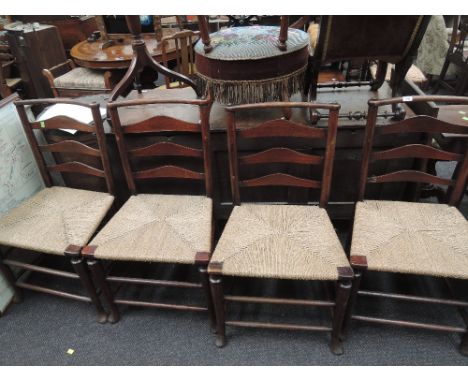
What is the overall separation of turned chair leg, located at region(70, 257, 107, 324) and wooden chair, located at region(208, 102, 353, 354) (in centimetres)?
53

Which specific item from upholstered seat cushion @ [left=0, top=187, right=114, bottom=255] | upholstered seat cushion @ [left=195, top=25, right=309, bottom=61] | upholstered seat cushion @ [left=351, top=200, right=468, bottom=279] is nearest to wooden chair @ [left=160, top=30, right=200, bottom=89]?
upholstered seat cushion @ [left=195, top=25, right=309, bottom=61]

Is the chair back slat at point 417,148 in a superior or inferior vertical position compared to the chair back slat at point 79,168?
superior

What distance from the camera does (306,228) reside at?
132cm

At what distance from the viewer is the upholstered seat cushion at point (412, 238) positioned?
1144 millimetres

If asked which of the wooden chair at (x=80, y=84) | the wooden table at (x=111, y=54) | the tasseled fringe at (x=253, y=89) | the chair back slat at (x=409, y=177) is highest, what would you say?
the tasseled fringe at (x=253, y=89)

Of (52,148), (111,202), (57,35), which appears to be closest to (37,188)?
(52,148)

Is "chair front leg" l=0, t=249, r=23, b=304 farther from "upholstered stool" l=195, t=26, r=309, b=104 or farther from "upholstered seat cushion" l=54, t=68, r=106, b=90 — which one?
"upholstered seat cushion" l=54, t=68, r=106, b=90

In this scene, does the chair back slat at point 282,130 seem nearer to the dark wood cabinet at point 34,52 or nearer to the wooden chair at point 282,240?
the wooden chair at point 282,240

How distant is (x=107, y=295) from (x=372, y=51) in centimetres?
146

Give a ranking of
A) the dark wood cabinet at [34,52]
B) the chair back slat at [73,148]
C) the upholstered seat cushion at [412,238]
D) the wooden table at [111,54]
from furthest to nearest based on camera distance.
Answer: the dark wood cabinet at [34,52] < the wooden table at [111,54] < the chair back slat at [73,148] < the upholstered seat cushion at [412,238]

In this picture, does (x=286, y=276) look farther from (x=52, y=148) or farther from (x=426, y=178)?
(x=52, y=148)

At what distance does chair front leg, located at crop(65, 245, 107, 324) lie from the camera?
4.31ft

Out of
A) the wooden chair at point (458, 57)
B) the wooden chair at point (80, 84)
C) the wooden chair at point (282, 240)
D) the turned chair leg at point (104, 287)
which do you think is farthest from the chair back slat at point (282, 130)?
the wooden chair at point (458, 57)

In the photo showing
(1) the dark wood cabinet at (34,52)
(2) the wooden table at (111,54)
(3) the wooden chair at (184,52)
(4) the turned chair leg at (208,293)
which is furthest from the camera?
(1) the dark wood cabinet at (34,52)
